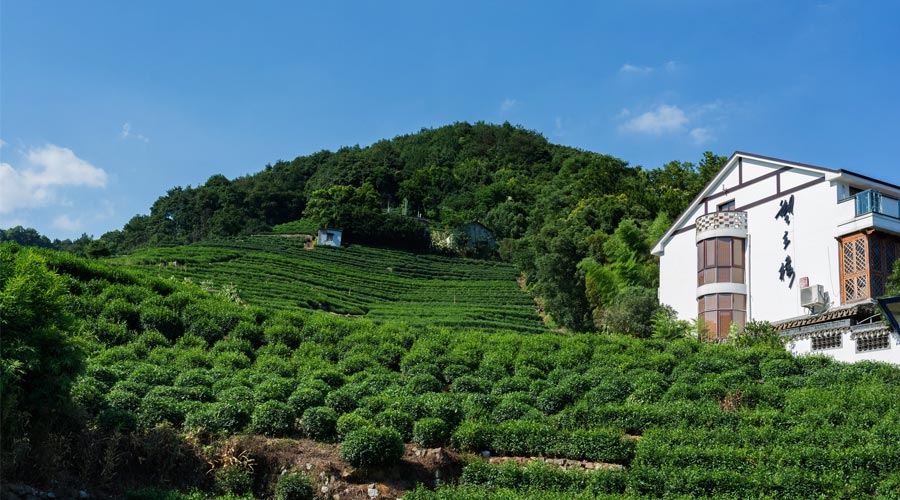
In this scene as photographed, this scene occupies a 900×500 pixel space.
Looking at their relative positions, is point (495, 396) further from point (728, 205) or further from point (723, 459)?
point (728, 205)

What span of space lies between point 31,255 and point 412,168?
9458 centimetres

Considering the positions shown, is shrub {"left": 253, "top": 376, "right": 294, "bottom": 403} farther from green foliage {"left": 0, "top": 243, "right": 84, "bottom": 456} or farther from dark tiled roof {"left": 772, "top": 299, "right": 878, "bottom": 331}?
dark tiled roof {"left": 772, "top": 299, "right": 878, "bottom": 331}

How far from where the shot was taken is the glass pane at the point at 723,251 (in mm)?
26062

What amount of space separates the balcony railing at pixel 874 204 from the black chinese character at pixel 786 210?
7.26 feet

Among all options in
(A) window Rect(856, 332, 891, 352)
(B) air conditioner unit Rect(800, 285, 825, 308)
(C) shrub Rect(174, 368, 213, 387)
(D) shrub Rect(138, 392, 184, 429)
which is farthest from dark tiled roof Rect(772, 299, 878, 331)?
(D) shrub Rect(138, 392, 184, 429)

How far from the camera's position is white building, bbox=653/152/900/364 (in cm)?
2105

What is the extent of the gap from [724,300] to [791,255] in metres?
2.56

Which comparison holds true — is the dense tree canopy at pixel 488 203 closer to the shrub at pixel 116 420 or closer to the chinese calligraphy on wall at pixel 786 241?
the chinese calligraphy on wall at pixel 786 241

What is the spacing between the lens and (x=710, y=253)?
2645 cm

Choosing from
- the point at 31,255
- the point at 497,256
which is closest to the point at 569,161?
the point at 497,256

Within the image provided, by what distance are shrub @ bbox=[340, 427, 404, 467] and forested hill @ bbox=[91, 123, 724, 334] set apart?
17182 mm

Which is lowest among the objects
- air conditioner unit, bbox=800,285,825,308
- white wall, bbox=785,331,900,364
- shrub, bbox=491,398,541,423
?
shrub, bbox=491,398,541,423


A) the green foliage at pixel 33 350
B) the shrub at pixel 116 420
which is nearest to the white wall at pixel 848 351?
the shrub at pixel 116 420

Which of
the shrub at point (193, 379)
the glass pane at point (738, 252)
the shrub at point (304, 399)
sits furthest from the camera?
the glass pane at point (738, 252)
